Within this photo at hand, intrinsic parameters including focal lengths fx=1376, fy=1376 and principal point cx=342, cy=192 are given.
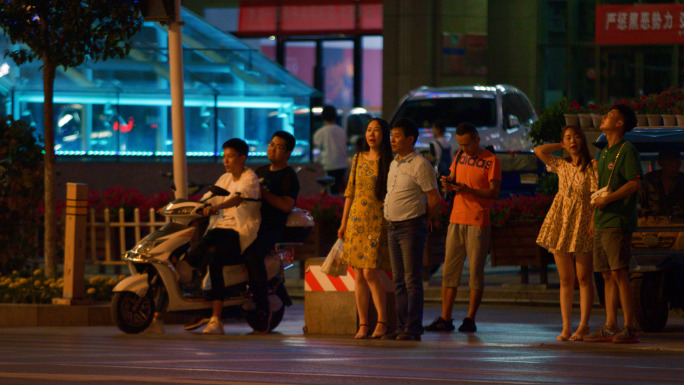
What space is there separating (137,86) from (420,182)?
50.5 feet

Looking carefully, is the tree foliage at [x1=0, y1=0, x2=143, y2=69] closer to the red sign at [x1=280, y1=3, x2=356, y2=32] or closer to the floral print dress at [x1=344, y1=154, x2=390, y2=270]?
the floral print dress at [x1=344, y1=154, x2=390, y2=270]

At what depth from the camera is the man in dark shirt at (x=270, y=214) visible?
1240cm

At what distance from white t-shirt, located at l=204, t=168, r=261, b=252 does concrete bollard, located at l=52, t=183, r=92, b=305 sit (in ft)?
7.13

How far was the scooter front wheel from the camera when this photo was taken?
40.4 ft

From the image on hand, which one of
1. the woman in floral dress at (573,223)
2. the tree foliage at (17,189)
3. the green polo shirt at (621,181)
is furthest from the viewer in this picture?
the tree foliage at (17,189)

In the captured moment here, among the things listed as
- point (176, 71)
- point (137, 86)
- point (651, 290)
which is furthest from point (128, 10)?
point (137, 86)

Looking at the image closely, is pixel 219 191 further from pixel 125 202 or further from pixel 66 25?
pixel 125 202

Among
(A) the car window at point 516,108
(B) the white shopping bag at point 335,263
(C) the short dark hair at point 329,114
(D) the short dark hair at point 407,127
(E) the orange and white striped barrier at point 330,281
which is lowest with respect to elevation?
(E) the orange and white striped barrier at point 330,281

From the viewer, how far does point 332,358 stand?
388 inches

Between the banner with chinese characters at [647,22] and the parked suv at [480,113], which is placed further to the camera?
the banner with chinese characters at [647,22]

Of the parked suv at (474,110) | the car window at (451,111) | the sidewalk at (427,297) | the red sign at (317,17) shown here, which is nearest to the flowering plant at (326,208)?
the sidewalk at (427,297)

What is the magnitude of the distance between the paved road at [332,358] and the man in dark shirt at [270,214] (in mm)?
369

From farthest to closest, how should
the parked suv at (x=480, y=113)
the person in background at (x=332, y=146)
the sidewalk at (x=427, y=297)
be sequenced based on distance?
the person in background at (x=332, y=146) < the parked suv at (x=480, y=113) < the sidewalk at (x=427, y=297)

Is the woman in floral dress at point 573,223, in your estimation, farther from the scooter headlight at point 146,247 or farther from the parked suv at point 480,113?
the parked suv at point 480,113
